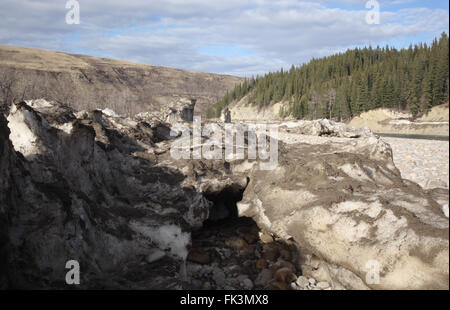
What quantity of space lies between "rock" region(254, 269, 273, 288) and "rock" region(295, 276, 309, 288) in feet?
1.85

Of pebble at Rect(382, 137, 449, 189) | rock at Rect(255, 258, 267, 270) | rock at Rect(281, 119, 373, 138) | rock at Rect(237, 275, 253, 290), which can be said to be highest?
rock at Rect(281, 119, 373, 138)

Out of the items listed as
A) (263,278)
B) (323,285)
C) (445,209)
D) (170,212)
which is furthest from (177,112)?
(445,209)

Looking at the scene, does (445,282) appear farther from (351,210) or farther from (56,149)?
(56,149)

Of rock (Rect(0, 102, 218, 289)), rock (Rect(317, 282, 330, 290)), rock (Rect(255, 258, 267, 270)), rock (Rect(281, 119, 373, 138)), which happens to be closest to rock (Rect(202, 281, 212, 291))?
rock (Rect(0, 102, 218, 289))

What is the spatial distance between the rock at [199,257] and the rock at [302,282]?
2026 mm

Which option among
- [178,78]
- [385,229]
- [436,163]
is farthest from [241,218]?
[178,78]

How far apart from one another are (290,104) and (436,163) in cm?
5487

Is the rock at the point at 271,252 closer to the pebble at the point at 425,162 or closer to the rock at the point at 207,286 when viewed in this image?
the rock at the point at 207,286

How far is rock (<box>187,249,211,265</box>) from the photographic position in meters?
7.20

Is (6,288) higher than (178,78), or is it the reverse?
(178,78)

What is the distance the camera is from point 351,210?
21.7 feet

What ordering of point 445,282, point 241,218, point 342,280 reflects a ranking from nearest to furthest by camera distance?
1. point 445,282
2. point 342,280
3. point 241,218

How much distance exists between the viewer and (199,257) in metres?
→ 7.30

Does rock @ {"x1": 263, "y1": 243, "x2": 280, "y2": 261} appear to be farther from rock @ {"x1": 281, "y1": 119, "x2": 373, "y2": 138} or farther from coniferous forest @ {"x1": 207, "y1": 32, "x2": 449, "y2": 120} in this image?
coniferous forest @ {"x1": 207, "y1": 32, "x2": 449, "y2": 120}
